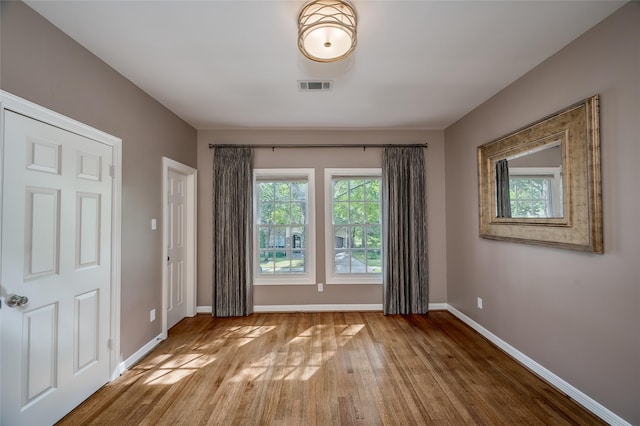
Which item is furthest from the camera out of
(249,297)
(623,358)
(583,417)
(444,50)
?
(249,297)

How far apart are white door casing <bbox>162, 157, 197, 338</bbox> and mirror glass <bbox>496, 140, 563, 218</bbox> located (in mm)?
3756

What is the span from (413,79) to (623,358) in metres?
2.63

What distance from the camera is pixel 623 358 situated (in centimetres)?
177

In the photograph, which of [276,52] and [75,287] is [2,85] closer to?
[75,287]

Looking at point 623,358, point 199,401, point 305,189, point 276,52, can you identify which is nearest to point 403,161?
point 305,189

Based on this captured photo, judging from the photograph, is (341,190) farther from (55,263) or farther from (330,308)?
(55,263)

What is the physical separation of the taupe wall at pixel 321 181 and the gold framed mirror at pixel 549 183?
3.38 ft

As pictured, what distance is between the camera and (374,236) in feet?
13.9

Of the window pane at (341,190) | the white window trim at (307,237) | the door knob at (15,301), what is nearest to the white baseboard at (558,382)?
the white window trim at (307,237)

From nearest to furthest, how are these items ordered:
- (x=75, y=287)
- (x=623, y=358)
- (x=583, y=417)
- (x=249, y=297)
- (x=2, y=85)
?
(x=2, y=85) < (x=623, y=358) < (x=583, y=417) < (x=75, y=287) < (x=249, y=297)

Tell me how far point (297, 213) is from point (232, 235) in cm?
100

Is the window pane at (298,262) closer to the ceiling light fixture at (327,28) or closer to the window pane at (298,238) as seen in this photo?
the window pane at (298,238)

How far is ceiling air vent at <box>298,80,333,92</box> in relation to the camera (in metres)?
2.70

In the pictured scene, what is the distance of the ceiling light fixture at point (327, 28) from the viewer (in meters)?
1.66
